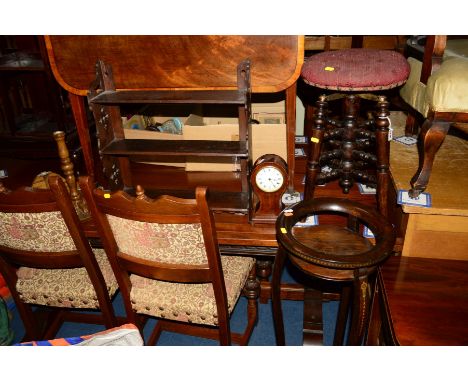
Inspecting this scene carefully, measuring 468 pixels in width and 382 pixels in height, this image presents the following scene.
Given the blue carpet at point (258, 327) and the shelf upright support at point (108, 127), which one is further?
the blue carpet at point (258, 327)

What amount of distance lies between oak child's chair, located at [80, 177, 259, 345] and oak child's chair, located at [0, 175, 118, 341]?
5.2 inches

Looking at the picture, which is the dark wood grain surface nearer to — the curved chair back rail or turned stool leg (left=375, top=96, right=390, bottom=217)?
turned stool leg (left=375, top=96, right=390, bottom=217)

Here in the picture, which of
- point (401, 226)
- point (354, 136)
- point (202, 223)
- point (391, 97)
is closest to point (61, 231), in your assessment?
point (202, 223)

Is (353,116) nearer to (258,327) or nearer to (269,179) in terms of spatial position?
(269,179)

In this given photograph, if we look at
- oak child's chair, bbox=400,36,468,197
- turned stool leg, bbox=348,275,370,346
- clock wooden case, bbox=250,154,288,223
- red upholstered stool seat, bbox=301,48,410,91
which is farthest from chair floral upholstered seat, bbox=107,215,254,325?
oak child's chair, bbox=400,36,468,197

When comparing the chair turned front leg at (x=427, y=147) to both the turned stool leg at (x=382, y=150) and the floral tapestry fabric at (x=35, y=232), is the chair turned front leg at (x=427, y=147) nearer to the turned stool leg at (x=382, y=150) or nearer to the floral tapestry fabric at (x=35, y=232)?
the turned stool leg at (x=382, y=150)

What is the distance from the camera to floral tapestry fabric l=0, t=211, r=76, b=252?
1.62 meters

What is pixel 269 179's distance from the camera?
1.77 m

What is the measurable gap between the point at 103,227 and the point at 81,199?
20.0 inches

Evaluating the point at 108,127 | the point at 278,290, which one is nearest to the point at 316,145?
the point at 278,290

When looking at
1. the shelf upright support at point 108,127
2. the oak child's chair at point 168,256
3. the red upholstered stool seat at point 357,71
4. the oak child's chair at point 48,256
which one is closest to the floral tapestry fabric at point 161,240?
the oak child's chair at point 168,256

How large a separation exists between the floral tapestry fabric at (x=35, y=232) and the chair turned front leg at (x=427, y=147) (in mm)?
1492

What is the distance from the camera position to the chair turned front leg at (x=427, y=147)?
1.58 m
